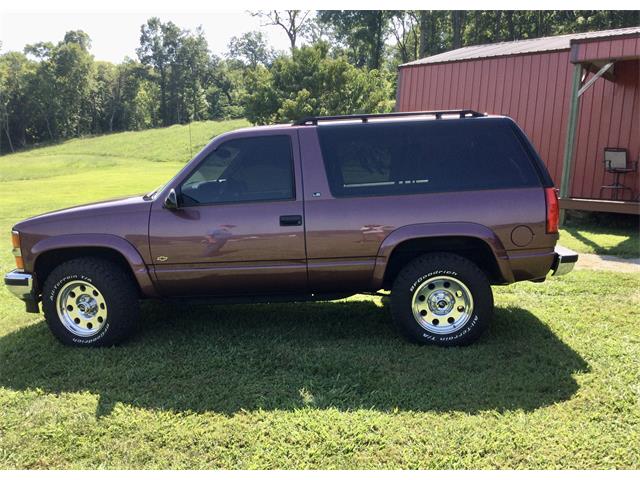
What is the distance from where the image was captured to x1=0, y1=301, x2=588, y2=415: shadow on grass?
3.89 metres

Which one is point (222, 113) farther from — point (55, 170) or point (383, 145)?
point (383, 145)

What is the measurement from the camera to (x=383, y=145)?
4.68 meters

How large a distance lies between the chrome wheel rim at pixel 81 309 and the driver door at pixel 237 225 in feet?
1.90

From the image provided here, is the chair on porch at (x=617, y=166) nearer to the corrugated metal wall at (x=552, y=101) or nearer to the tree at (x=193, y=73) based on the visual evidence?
the corrugated metal wall at (x=552, y=101)

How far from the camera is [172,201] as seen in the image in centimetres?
454

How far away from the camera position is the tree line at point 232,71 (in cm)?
2752

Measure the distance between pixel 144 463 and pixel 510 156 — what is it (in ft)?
11.4

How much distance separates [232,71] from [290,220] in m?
87.3

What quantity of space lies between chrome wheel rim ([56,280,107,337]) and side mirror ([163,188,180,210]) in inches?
38.7

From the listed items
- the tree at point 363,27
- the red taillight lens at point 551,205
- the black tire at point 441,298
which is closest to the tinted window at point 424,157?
the red taillight lens at point 551,205

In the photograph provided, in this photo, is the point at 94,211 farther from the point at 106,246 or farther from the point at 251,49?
the point at 251,49

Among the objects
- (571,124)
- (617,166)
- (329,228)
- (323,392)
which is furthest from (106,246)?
(617,166)

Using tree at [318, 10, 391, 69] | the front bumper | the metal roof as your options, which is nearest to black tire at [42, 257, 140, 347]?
the front bumper

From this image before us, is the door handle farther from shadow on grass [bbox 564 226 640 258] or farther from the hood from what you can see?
shadow on grass [bbox 564 226 640 258]
